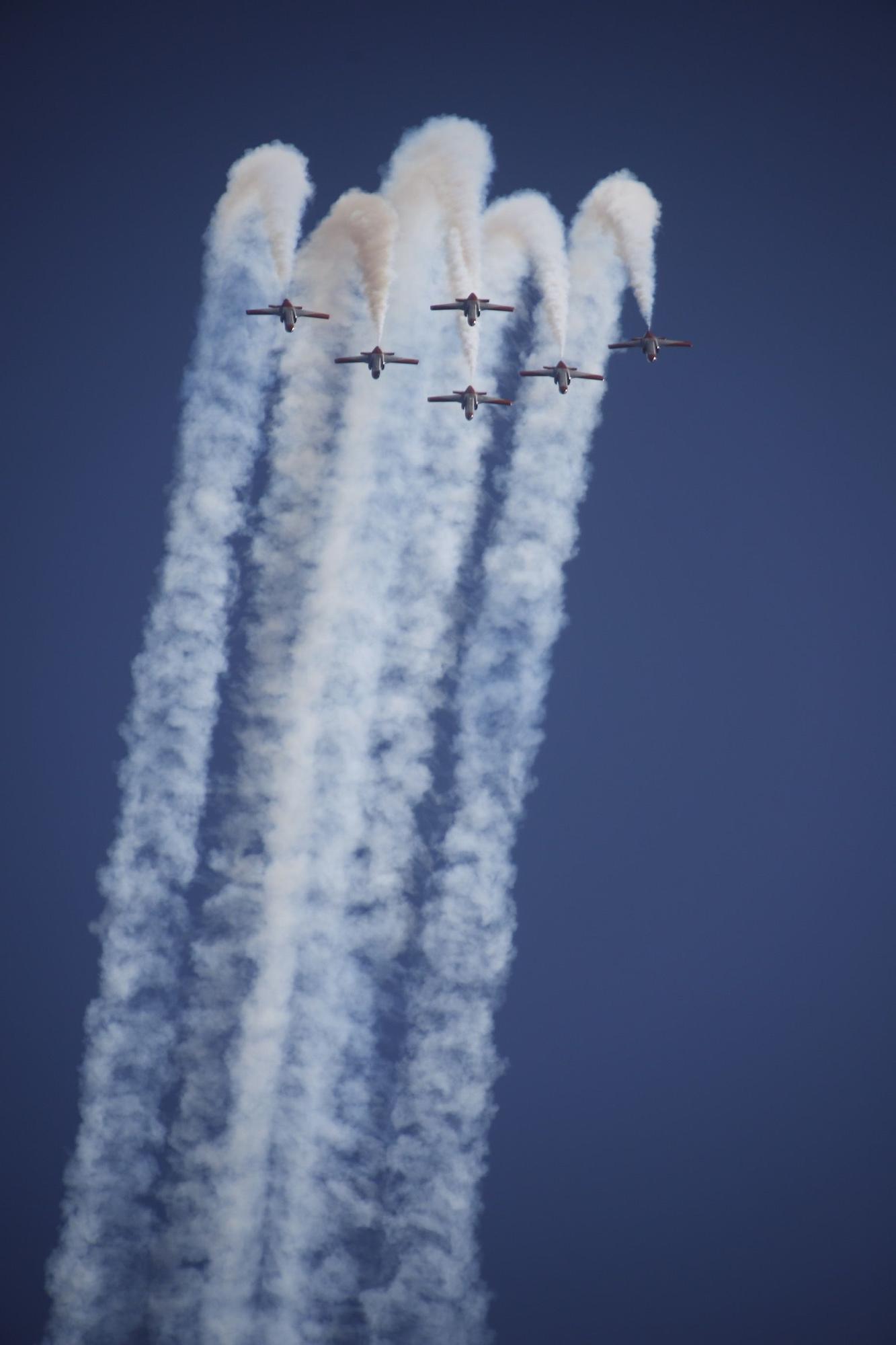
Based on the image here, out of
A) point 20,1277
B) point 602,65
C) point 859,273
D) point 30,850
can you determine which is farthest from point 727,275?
point 20,1277

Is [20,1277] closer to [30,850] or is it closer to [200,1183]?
[200,1183]

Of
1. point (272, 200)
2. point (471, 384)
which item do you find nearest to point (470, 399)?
point (471, 384)

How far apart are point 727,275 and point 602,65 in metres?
11.4

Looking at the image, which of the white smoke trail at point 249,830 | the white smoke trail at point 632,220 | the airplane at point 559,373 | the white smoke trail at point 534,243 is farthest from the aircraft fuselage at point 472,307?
the white smoke trail at point 632,220

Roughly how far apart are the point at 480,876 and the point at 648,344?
14.2m

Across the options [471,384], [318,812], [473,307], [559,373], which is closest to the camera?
[473,307]

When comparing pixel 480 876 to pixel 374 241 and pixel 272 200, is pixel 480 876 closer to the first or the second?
pixel 374 241

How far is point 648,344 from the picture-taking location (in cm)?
3491

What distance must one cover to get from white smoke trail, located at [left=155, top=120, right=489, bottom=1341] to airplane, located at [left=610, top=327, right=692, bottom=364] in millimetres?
5259

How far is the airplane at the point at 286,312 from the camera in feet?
107

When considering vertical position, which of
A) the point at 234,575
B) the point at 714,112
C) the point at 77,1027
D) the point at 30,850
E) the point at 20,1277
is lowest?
the point at 20,1277

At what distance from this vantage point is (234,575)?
107 ft

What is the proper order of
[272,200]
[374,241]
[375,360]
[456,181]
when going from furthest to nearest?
[375,360] → [272,200] → [456,181] → [374,241]

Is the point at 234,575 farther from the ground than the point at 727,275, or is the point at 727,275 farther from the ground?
the point at 727,275
